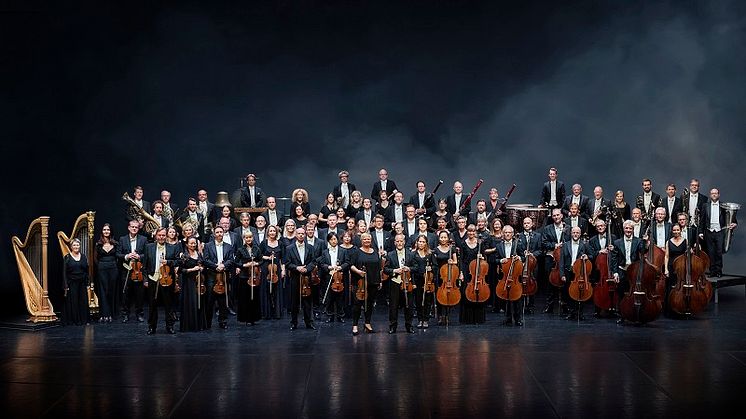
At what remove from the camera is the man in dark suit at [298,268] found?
433 inches

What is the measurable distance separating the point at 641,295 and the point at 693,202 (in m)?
2.44

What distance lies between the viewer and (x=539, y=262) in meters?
12.3

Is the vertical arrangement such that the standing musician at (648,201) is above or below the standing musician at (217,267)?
above

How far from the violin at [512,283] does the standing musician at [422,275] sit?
0.81 metres

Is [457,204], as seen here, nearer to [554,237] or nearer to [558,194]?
[558,194]

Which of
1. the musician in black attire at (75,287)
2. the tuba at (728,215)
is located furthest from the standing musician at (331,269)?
the tuba at (728,215)

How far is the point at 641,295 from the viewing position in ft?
35.4

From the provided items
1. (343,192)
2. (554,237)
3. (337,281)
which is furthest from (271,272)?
(554,237)

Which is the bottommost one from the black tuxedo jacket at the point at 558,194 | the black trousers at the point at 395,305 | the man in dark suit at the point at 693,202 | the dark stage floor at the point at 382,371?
the dark stage floor at the point at 382,371

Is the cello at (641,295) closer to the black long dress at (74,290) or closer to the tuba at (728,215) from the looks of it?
the tuba at (728,215)

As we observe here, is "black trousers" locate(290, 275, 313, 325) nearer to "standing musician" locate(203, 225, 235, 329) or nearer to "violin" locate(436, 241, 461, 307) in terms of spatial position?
"standing musician" locate(203, 225, 235, 329)

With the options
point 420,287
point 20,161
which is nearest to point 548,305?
point 420,287

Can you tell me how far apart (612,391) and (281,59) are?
883 centimetres

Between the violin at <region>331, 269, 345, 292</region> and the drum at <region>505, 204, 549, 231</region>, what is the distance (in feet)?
9.22
